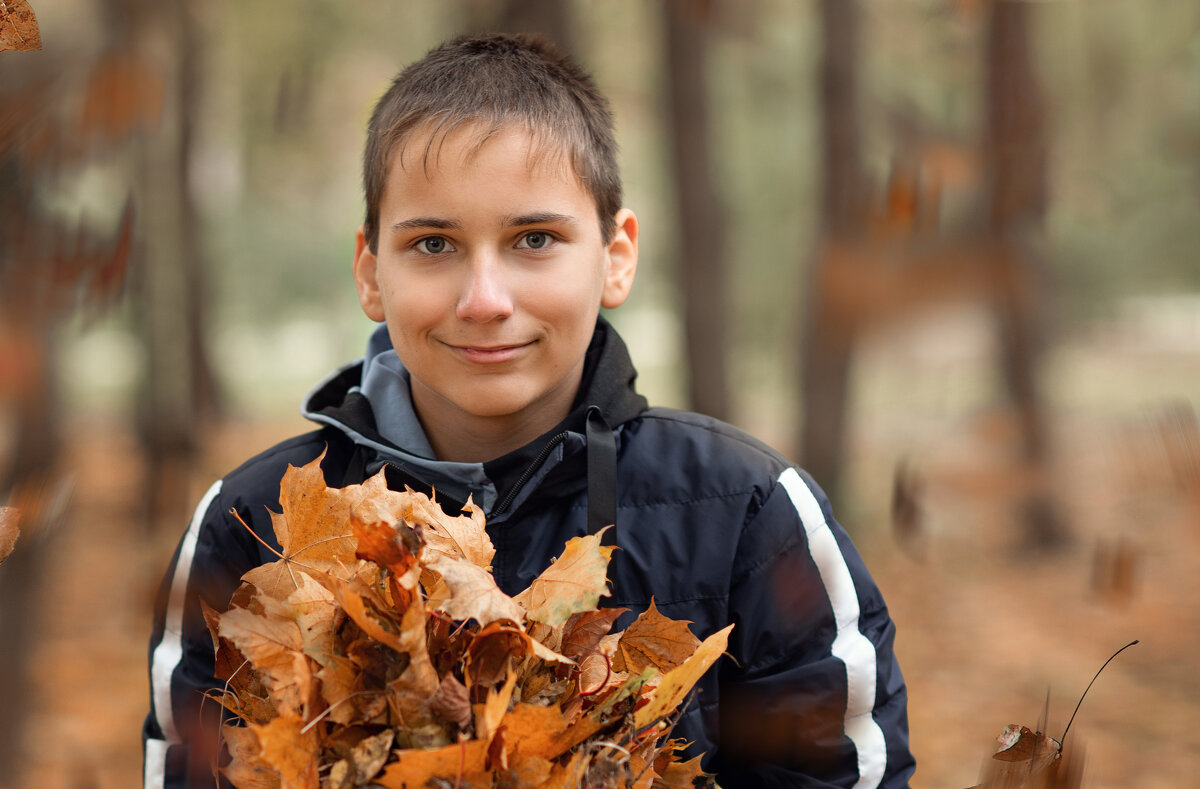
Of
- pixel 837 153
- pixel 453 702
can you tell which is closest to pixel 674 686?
pixel 453 702

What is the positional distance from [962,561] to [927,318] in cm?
188

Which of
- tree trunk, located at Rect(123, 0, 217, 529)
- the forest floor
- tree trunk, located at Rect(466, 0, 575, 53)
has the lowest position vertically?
the forest floor

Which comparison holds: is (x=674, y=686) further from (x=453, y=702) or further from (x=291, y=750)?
(x=291, y=750)

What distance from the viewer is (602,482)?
1.81m

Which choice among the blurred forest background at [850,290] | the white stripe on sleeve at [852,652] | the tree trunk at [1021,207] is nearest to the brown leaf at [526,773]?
the white stripe on sleeve at [852,652]

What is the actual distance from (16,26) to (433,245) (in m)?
0.69

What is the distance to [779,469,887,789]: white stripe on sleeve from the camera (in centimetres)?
173

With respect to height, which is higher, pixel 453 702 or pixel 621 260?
pixel 621 260

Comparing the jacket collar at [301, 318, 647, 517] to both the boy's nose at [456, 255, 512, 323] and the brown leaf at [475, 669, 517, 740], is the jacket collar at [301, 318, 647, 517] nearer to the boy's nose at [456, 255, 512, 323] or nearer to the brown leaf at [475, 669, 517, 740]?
the boy's nose at [456, 255, 512, 323]

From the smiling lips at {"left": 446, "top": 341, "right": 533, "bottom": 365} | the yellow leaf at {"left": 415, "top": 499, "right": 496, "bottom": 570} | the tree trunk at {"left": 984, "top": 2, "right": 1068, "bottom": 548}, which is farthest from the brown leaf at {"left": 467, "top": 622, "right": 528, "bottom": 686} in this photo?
the tree trunk at {"left": 984, "top": 2, "right": 1068, "bottom": 548}

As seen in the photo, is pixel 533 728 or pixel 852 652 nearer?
pixel 533 728

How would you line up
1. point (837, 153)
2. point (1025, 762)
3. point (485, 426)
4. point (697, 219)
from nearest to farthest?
point (1025, 762) → point (485, 426) → point (837, 153) → point (697, 219)

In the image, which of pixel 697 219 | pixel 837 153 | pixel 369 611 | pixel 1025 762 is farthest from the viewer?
pixel 697 219

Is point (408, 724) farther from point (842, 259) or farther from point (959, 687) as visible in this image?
point (842, 259)
